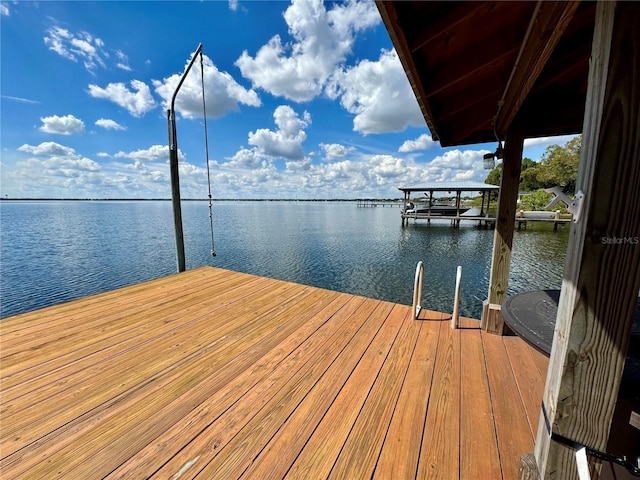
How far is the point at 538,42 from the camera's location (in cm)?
124

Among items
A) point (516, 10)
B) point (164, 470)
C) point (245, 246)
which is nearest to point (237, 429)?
point (164, 470)

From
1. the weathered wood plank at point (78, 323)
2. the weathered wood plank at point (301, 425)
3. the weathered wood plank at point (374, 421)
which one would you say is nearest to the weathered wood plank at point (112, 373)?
the weathered wood plank at point (78, 323)

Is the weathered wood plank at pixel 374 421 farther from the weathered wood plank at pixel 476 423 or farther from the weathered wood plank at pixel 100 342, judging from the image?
the weathered wood plank at pixel 100 342

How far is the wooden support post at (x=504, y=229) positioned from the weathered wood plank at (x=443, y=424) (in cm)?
61

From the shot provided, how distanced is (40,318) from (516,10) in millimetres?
4353

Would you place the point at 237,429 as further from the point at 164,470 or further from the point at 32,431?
the point at 32,431

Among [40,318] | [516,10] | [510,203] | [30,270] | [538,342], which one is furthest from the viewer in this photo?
[30,270]

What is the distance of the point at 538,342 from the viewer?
1132 mm

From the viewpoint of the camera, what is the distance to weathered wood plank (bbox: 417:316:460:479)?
128 cm

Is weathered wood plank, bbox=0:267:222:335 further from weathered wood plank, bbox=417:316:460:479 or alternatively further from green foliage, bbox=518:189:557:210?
green foliage, bbox=518:189:557:210

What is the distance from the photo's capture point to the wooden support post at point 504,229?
238cm

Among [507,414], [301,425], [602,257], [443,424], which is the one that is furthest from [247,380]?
[602,257]

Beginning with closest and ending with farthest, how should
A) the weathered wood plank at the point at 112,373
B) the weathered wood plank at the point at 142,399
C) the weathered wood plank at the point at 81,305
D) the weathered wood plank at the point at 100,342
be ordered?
the weathered wood plank at the point at 142,399 → the weathered wood plank at the point at 112,373 → the weathered wood plank at the point at 100,342 → the weathered wood plank at the point at 81,305

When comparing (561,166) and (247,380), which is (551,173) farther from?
(247,380)
